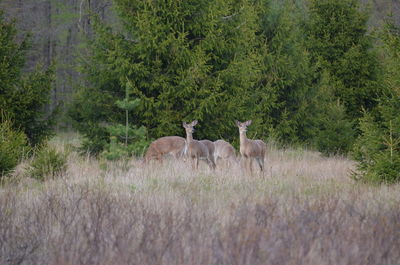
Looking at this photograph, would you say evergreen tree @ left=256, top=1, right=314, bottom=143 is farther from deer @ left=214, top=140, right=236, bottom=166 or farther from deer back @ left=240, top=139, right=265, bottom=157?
deer back @ left=240, top=139, right=265, bottom=157

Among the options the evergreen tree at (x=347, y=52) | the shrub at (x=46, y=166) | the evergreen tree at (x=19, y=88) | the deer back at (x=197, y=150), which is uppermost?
the evergreen tree at (x=347, y=52)

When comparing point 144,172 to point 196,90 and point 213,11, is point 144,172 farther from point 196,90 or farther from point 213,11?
point 213,11

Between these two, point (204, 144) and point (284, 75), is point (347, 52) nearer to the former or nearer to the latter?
point (284, 75)

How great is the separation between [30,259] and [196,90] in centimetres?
897

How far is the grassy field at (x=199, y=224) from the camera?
14.6ft

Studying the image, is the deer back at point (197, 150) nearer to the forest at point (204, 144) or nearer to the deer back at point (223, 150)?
the forest at point (204, 144)

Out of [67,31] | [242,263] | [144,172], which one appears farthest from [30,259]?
[67,31]

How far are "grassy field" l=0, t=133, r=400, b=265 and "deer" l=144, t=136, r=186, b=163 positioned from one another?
304 centimetres

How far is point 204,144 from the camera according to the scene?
39.9 feet

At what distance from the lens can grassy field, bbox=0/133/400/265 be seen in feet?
14.6

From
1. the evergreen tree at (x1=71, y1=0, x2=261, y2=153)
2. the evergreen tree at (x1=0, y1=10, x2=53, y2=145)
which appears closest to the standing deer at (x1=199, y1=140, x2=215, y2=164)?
the evergreen tree at (x1=71, y1=0, x2=261, y2=153)

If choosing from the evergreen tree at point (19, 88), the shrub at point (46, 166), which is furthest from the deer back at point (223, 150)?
the evergreen tree at point (19, 88)

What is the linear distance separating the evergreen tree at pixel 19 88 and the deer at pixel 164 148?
9.02ft

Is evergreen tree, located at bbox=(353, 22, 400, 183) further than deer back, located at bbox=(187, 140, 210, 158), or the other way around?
deer back, located at bbox=(187, 140, 210, 158)
